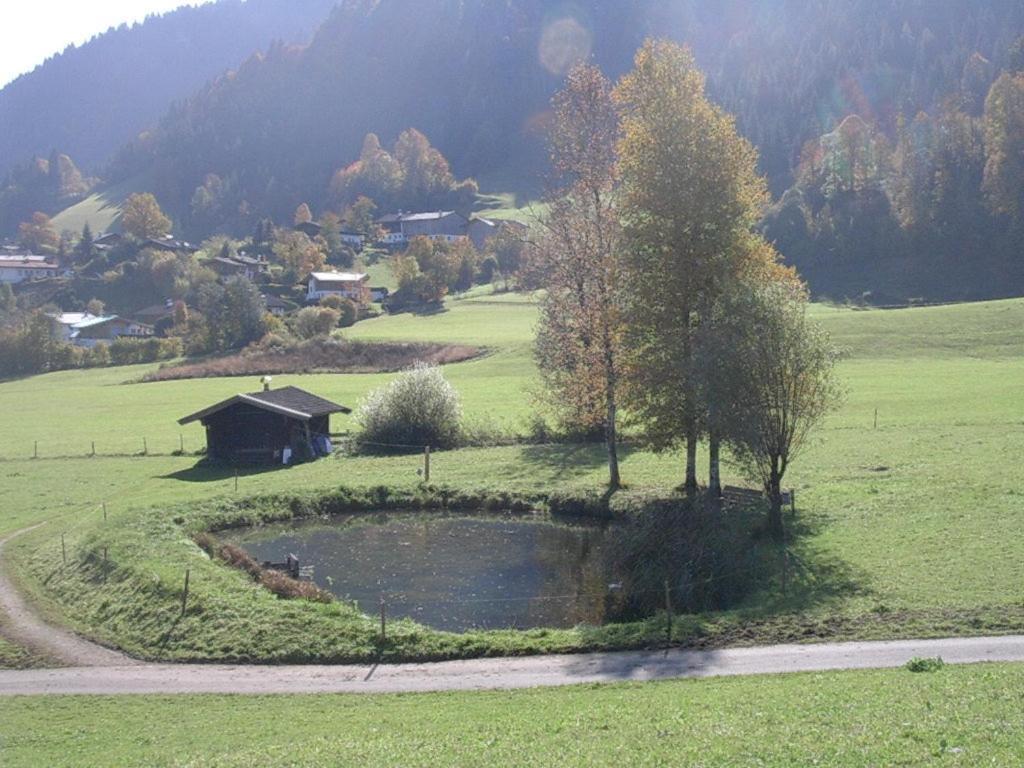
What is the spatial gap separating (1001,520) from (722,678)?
47.6 feet

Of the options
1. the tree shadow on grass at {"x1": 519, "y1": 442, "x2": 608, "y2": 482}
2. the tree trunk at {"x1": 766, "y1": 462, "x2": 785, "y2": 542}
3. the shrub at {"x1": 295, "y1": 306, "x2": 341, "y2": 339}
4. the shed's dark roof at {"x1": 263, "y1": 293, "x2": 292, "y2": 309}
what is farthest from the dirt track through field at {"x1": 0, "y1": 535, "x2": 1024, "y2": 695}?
the shed's dark roof at {"x1": 263, "y1": 293, "x2": 292, "y2": 309}

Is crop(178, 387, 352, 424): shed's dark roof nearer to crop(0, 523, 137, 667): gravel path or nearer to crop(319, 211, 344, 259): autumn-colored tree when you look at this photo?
crop(0, 523, 137, 667): gravel path

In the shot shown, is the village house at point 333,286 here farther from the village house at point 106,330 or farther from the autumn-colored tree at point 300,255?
the village house at point 106,330

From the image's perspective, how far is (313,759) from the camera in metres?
15.8

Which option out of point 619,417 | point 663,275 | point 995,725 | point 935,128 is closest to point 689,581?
point 663,275

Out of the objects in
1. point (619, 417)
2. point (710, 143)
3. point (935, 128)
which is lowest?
point (619, 417)

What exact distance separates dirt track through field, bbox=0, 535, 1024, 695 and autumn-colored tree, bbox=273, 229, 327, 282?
5380 inches

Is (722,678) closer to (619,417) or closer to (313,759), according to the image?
(313,759)

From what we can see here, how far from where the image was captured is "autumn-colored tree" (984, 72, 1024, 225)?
364 feet

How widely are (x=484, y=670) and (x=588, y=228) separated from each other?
23.6 meters

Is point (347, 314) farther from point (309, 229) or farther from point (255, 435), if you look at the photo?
point (309, 229)

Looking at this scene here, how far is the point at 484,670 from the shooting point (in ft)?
77.3

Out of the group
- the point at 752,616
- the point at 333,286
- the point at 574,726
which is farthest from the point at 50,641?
the point at 333,286

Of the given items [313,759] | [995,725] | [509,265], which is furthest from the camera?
[509,265]
